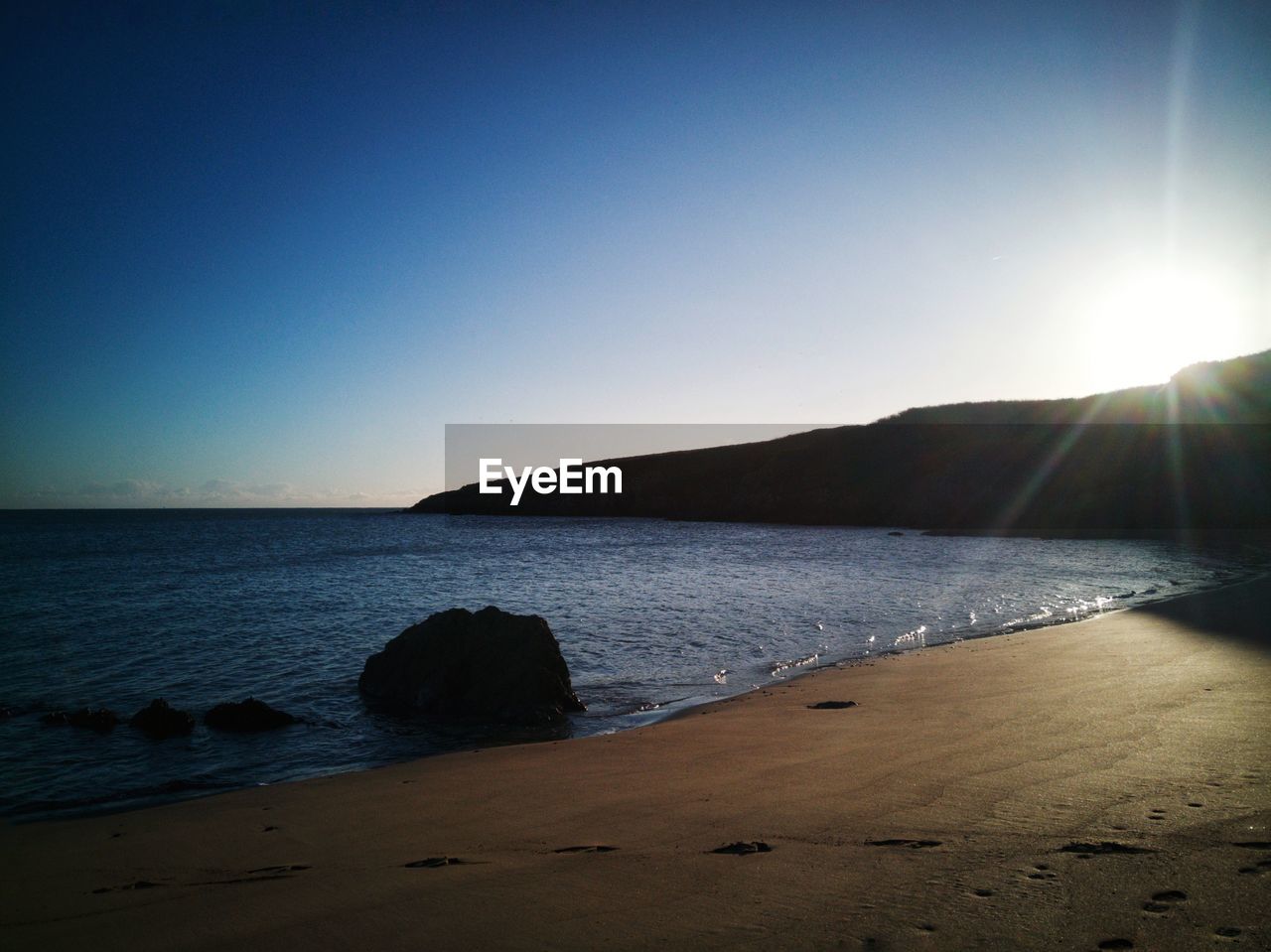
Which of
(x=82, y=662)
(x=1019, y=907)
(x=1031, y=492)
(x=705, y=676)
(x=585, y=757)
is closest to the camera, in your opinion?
(x=1019, y=907)

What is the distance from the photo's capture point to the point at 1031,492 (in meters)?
70.8

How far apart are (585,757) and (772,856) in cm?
443

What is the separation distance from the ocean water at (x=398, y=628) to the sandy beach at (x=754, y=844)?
2232 mm

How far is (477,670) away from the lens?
43.7 ft

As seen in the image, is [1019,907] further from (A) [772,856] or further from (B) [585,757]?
(B) [585,757]

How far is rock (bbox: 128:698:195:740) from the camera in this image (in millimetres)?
11328

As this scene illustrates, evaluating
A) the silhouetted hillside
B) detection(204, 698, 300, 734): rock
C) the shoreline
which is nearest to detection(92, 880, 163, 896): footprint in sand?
the shoreline

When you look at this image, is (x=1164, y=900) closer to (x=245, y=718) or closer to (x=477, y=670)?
(x=477, y=670)

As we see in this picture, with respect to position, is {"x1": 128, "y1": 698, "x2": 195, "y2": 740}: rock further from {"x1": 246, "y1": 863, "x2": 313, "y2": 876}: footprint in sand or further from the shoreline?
{"x1": 246, "y1": 863, "x2": 313, "y2": 876}: footprint in sand

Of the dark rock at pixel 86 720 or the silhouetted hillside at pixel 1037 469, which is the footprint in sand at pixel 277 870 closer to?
the dark rock at pixel 86 720

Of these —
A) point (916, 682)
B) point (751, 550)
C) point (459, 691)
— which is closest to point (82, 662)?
point (459, 691)

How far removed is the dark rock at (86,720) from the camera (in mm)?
11625

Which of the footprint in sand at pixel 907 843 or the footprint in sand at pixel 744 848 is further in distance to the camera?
the footprint in sand at pixel 744 848

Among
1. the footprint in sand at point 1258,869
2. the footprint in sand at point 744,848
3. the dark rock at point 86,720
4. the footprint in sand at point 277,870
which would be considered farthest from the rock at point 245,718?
the footprint in sand at point 1258,869
